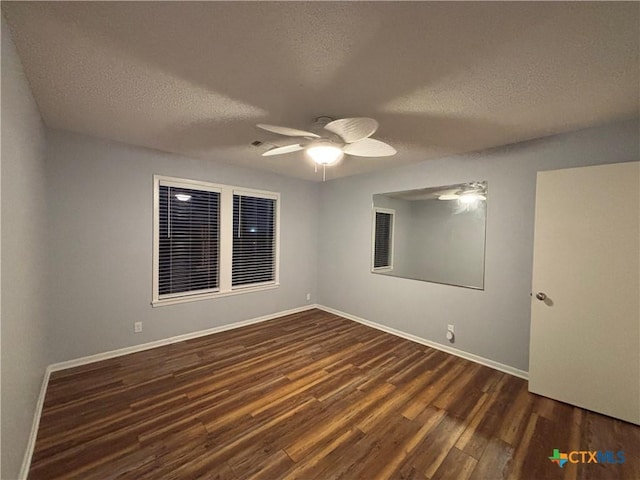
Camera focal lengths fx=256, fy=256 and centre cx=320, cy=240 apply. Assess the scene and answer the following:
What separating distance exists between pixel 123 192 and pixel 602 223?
4.69 metres

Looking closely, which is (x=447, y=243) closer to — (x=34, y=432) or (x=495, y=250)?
(x=495, y=250)

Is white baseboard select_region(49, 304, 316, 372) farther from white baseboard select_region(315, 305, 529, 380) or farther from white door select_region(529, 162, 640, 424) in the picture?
white door select_region(529, 162, 640, 424)

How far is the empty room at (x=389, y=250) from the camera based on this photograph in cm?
132

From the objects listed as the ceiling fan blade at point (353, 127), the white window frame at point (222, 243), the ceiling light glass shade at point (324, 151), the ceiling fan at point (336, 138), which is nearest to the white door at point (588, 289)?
the ceiling fan at point (336, 138)

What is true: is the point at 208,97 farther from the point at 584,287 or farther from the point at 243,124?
the point at 584,287

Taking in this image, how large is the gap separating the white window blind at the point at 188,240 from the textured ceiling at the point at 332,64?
1128mm

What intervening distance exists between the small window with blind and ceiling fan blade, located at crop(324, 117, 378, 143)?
2.29 m

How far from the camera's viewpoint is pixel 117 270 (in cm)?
293

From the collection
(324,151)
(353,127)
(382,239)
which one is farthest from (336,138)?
(382,239)

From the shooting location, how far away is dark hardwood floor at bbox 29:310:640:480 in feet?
5.22

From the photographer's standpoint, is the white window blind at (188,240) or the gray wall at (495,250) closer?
the gray wall at (495,250)

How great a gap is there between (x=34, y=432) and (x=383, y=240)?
4.01 m

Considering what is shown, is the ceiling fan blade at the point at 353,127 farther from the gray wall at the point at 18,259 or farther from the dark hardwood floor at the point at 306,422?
the dark hardwood floor at the point at 306,422

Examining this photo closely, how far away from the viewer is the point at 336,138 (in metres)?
2.02
